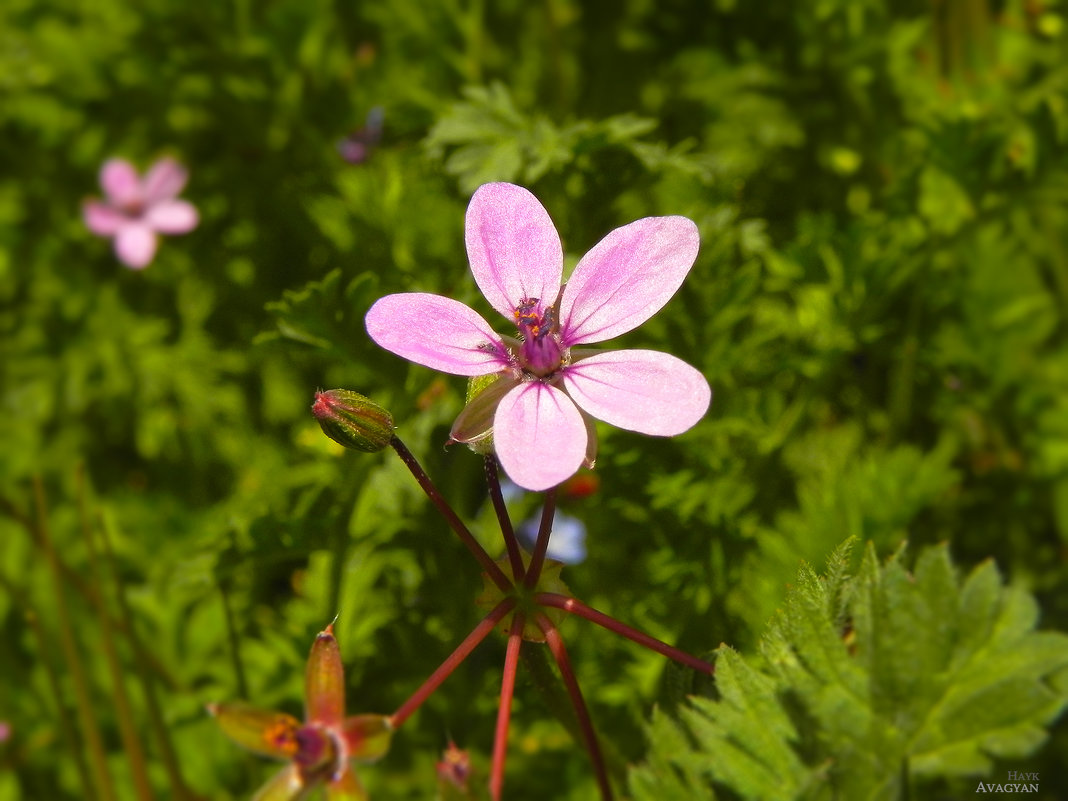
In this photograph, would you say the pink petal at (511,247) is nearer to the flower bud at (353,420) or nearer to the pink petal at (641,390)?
the pink petal at (641,390)

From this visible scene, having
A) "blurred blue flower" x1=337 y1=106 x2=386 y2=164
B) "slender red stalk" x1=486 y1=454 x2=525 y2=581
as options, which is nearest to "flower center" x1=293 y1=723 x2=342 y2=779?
"slender red stalk" x1=486 y1=454 x2=525 y2=581

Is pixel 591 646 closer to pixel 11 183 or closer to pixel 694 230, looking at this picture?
pixel 694 230

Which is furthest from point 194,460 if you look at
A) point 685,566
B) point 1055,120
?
point 1055,120

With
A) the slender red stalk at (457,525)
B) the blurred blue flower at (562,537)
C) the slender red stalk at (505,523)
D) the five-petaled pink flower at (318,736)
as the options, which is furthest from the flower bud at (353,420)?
the blurred blue flower at (562,537)

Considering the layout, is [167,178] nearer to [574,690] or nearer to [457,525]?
[457,525]

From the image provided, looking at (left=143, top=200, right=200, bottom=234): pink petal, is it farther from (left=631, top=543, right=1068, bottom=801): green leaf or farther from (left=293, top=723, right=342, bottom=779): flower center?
(left=631, top=543, right=1068, bottom=801): green leaf

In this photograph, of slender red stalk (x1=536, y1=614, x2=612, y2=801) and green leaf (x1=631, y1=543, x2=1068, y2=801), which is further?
slender red stalk (x1=536, y1=614, x2=612, y2=801)

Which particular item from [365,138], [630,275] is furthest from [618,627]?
[365,138]
